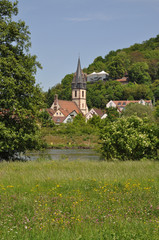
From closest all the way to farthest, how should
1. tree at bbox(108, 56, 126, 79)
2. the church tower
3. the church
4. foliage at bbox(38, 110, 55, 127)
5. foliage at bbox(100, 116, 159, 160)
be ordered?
1. foliage at bbox(38, 110, 55, 127)
2. foliage at bbox(100, 116, 159, 160)
3. the church
4. the church tower
5. tree at bbox(108, 56, 126, 79)

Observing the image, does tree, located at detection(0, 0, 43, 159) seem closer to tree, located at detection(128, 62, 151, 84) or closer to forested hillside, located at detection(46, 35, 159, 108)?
forested hillside, located at detection(46, 35, 159, 108)

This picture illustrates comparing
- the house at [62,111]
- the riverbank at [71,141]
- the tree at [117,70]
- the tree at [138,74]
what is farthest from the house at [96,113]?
the riverbank at [71,141]

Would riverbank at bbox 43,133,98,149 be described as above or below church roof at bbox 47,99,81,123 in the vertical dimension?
below

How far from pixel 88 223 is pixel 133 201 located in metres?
1.93

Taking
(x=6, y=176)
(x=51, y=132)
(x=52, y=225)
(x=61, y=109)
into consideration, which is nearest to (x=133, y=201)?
(x=52, y=225)

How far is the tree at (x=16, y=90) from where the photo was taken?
60.3ft

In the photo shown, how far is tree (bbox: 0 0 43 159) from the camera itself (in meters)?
18.4

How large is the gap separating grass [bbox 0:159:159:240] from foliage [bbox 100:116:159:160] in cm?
1148

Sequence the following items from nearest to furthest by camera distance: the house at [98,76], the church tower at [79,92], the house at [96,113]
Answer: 1. the house at [96,113]
2. the church tower at [79,92]
3. the house at [98,76]

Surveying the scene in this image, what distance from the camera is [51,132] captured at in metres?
65.4

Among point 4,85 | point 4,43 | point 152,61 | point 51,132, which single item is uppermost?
point 152,61

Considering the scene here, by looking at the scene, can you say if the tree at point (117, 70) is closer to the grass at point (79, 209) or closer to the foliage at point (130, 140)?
the foliage at point (130, 140)

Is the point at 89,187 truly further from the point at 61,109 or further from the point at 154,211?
the point at 61,109

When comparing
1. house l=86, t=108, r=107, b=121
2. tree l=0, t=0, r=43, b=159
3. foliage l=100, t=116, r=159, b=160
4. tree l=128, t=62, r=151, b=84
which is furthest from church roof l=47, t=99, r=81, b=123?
tree l=0, t=0, r=43, b=159
